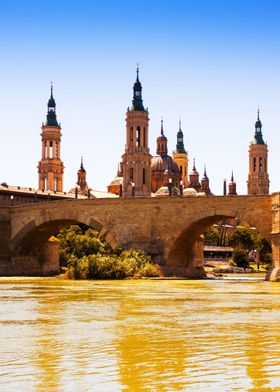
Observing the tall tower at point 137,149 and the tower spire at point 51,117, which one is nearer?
the tall tower at point 137,149

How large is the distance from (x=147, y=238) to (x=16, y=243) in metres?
15.8

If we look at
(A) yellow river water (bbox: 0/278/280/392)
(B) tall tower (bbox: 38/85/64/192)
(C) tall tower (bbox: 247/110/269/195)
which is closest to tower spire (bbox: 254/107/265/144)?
(C) tall tower (bbox: 247/110/269/195)

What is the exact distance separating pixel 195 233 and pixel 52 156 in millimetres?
95982

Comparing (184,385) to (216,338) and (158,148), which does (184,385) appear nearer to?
(216,338)

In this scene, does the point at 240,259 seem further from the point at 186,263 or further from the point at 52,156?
the point at 52,156

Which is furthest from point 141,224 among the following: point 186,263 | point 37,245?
point 37,245

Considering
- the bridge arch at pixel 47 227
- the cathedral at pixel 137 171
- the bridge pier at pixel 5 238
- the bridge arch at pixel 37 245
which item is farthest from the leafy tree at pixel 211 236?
the bridge pier at pixel 5 238

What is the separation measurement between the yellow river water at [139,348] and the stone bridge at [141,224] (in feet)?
103

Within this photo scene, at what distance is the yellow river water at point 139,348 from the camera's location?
12570mm

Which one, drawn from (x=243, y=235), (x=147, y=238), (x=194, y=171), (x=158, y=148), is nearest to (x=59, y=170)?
(x=158, y=148)

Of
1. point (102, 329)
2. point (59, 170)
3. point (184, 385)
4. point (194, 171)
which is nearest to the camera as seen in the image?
point (184, 385)

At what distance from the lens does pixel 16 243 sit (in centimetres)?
7425

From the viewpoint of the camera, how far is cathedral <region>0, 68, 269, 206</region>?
128 meters

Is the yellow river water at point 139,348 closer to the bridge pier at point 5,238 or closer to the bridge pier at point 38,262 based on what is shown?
the bridge pier at point 38,262
